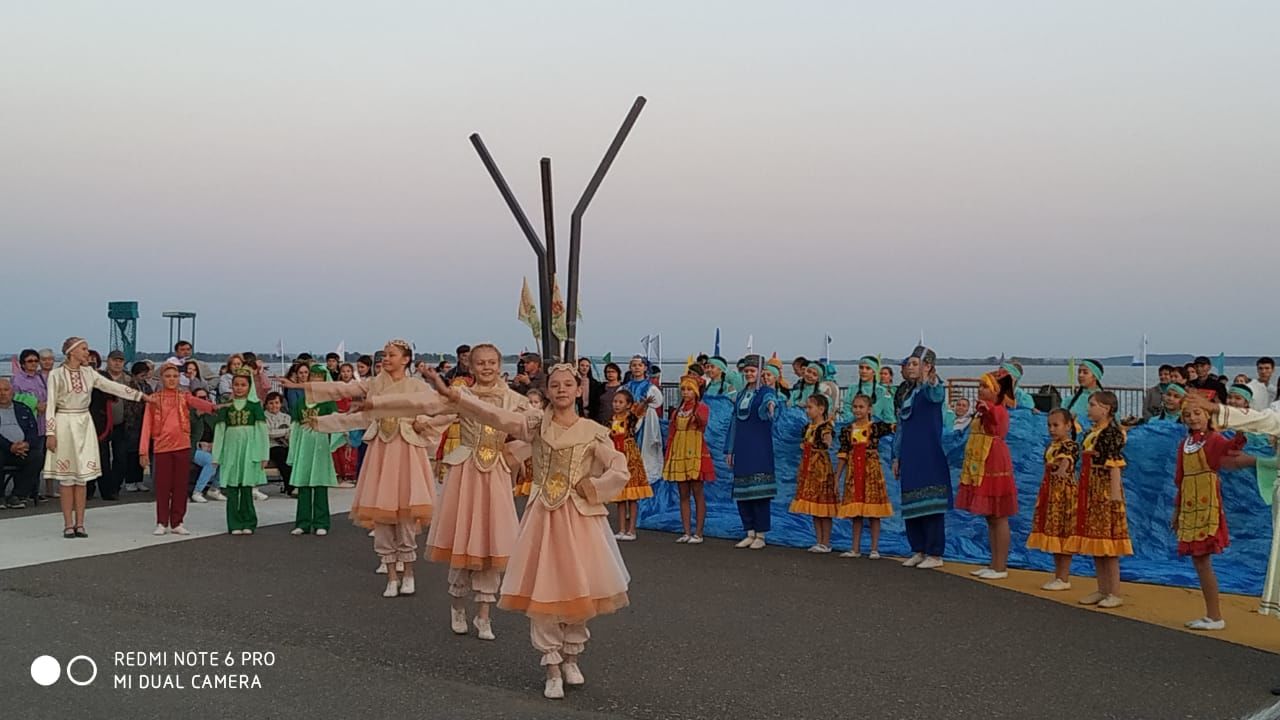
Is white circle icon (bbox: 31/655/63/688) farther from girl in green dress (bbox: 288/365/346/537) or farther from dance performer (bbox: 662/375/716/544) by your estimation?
dance performer (bbox: 662/375/716/544)

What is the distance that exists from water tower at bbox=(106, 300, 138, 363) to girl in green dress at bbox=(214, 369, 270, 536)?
1372cm

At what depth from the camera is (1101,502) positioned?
7.85 metres

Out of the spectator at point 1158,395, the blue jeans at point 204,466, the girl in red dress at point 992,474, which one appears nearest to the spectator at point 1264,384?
the spectator at point 1158,395

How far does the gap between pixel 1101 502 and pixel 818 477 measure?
2.84 m

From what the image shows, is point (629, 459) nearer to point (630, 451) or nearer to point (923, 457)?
point (630, 451)

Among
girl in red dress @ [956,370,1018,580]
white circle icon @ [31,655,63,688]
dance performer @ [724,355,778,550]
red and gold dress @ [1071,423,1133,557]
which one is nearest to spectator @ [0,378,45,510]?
white circle icon @ [31,655,63,688]

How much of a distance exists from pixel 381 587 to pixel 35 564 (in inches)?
122

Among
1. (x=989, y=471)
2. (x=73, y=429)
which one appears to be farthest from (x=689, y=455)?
(x=73, y=429)

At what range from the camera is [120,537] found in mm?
10297

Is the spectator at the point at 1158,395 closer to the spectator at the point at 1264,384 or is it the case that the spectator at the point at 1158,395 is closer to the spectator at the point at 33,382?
the spectator at the point at 1264,384

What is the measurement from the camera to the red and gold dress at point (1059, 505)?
8.02m

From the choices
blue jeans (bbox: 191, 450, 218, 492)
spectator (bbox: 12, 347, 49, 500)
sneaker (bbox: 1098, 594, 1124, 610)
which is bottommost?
sneaker (bbox: 1098, 594, 1124, 610)

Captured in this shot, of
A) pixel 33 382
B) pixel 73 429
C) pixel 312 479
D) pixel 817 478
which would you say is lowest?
pixel 312 479

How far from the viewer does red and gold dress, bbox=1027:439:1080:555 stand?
802 cm
